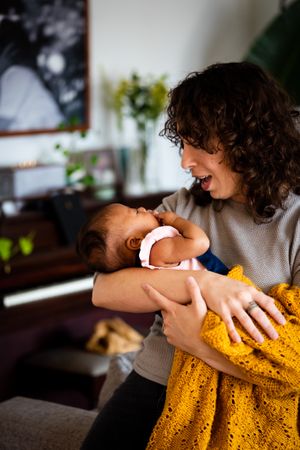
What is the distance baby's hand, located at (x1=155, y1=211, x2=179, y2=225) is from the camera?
1.96 meters

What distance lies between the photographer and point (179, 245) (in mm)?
1871

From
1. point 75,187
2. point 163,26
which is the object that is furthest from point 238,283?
point 163,26

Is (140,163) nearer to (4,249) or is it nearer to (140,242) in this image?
(4,249)

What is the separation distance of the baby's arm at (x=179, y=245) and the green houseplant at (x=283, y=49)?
3.32 metres

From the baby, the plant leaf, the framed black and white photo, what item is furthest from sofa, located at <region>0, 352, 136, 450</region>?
the framed black and white photo

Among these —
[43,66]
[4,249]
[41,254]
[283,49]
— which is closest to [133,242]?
[4,249]

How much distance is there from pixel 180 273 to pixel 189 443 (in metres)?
0.39

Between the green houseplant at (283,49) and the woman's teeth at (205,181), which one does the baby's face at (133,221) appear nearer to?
the woman's teeth at (205,181)

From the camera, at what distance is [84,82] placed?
429 centimetres

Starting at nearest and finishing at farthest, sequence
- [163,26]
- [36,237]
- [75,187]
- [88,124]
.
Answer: [36,237] < [75,187] < [88,124] < [163,26]

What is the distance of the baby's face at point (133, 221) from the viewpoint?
6.50ft

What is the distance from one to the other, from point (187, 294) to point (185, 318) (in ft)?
0.19

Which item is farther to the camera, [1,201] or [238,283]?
[1,201]

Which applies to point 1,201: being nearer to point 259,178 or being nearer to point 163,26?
point 163,26
